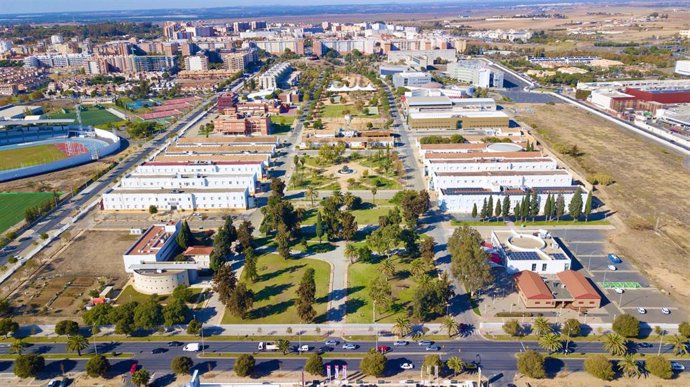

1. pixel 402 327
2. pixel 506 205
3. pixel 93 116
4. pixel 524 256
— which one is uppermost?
pixel 93 116

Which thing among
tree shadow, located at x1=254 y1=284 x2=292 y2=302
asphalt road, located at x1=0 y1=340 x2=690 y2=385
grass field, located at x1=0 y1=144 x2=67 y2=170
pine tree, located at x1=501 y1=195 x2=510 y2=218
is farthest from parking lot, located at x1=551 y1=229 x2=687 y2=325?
grass field, located at x1=0 y1=144 x2=67 y2=170

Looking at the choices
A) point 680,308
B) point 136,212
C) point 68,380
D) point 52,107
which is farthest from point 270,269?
point 52,107

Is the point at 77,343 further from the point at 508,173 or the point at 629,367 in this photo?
the point at 508,173

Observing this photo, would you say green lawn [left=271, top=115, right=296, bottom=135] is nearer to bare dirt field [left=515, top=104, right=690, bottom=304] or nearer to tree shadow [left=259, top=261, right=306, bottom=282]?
bare dirt field [left=515, top=104, right=690, bottom=304]

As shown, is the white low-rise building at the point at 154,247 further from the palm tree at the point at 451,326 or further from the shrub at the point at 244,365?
the palm tree at the point at 451,326

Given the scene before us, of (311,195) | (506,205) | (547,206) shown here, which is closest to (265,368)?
(311,195)

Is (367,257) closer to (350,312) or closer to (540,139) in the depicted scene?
(350,312)

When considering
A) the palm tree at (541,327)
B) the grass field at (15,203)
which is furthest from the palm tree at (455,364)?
the grass field at (15,203)
